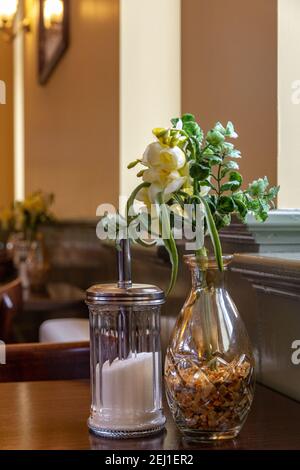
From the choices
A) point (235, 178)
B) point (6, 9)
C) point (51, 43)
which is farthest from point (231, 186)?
point (6, 9)

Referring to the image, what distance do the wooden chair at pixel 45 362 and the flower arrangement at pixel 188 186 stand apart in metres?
0.73

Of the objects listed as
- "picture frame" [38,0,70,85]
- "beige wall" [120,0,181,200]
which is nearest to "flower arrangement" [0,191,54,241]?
"picture frame" [38,0,70,85]

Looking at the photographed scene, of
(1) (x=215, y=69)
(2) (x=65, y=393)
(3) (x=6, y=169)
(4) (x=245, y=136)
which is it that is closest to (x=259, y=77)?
(4) (x=245, y=136)

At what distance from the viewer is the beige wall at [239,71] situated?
1373 mm

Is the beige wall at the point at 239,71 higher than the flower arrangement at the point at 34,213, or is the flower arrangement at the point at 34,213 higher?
the beige wall at the point at 239,71

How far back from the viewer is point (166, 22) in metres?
2.18

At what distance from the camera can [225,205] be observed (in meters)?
0.96

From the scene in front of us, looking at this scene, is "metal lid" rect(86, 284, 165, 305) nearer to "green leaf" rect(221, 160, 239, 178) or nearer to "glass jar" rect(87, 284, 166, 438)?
"glass jar" rect(87, 284, 166, 438)

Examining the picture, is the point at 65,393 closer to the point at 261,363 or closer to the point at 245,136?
the point at 261,363

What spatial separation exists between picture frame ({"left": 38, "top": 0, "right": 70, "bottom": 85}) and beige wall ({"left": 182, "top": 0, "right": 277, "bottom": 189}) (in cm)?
220

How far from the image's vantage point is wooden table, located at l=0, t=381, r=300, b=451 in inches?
36.6

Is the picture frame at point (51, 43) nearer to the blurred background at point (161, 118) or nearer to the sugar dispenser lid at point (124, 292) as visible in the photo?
the blurred background at point (161, 118)

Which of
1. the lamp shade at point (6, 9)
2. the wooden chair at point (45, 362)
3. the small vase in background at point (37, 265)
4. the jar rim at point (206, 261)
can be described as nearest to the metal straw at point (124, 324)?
the jar rim at point (206, 261)
